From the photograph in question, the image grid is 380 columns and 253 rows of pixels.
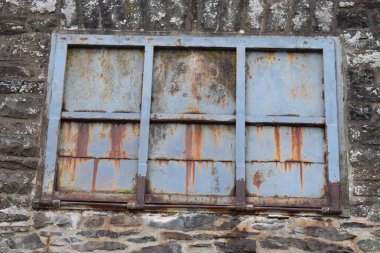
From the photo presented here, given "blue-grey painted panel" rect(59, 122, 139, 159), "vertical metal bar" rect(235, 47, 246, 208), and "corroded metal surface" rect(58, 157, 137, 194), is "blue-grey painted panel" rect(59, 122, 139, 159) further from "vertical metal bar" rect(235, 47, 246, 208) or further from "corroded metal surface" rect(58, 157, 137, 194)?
"vertical metal bar" rect(235, 47, 246, 208)

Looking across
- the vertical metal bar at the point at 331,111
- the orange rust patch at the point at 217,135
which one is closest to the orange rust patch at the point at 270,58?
the vertical metal bar at the point at 331,111

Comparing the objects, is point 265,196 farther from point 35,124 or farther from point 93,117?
point 35,124

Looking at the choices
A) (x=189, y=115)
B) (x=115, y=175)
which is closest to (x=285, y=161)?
(x=189, y=115)

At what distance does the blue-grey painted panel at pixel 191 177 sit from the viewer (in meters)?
5.05

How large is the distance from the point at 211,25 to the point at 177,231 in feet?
5.17

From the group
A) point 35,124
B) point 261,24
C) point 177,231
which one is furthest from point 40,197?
point 261,24

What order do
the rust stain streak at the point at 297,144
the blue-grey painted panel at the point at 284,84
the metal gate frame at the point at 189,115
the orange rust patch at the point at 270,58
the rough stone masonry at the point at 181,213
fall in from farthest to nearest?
1. the orange rust patch at the point at 270,58
2. the blue-grey painted panel at the point at 284,84
3. the rust stain streak at the point at 297,144
4. the metal gate frame at the point at 189,115
5. the rough stone masonry at the point at 181,213

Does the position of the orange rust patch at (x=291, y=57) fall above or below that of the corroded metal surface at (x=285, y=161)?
above

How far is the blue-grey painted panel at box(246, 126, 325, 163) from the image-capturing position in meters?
5.12

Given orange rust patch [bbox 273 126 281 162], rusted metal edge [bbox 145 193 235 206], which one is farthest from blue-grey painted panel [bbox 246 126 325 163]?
rusted metal edge [bbox 145 193 235 206]

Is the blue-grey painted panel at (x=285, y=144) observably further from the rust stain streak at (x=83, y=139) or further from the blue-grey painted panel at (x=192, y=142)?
the rust stain streak at (x=83, y=139)

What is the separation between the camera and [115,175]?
16.8ft

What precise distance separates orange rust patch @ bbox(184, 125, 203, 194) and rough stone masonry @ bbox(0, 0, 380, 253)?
283 millimetres

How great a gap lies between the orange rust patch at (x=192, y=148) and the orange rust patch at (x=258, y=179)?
415 millimetres
